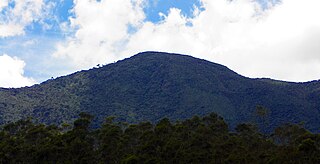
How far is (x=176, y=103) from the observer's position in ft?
479

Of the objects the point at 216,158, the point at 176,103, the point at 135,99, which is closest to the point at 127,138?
the point at 216,158

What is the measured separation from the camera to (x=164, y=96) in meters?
159

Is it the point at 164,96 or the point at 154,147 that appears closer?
the point at 154,147

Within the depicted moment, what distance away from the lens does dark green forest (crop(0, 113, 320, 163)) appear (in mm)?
37000

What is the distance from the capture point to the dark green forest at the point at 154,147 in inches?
1457

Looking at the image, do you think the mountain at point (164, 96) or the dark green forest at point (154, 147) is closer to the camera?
the dark green forest at point (154, 147)

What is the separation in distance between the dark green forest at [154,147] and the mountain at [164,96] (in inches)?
2706

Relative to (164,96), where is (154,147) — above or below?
below

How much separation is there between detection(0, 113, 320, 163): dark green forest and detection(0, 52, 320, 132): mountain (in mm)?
68723

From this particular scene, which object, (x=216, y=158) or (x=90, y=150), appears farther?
(x=90, y=150)

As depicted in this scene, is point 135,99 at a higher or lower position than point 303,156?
higher

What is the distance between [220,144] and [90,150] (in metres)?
13.6

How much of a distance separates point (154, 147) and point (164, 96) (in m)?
118

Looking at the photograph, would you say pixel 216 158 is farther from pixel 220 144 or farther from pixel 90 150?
pixel 90 150
